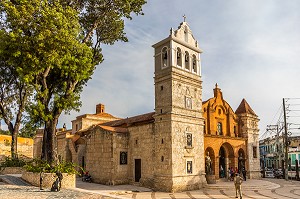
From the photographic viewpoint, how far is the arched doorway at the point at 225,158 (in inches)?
1187

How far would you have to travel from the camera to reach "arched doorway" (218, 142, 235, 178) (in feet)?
98.9

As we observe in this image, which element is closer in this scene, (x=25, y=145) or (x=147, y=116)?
(x=147, y=116)

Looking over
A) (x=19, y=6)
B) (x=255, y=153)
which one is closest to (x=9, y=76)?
(x=19, y=6)

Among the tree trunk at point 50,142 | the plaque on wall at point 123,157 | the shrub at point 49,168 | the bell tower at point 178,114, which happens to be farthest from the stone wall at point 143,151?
the tree trunk at point 50,142

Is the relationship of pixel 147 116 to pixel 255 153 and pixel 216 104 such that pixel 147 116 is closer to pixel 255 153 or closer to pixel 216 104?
pixel 216 104

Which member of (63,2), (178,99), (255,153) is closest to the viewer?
(63,2)

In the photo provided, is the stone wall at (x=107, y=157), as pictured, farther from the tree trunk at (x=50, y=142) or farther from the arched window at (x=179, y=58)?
the arched window at (x=179, y=58)

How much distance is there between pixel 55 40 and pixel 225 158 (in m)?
22.2

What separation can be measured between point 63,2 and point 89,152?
15495 mm

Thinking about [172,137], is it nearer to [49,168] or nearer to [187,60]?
[187,60]

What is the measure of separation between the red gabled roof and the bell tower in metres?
10.9

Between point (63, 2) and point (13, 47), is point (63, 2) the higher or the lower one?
the higher one

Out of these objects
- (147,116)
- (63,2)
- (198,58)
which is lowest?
(147,116)

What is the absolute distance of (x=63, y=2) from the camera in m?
20.2
